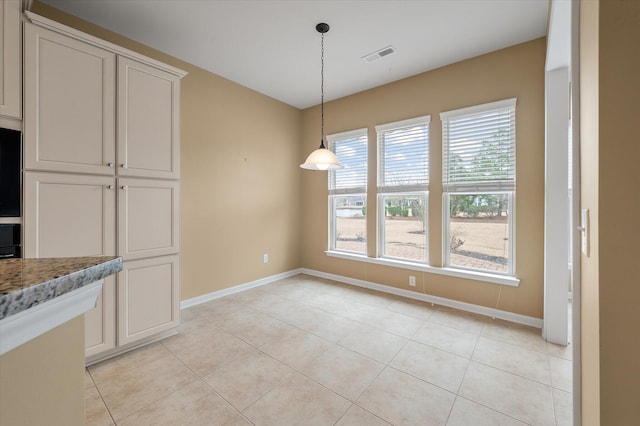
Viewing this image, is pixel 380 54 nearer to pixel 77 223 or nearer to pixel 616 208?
pixel 616 208

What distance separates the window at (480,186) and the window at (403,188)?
289 mm

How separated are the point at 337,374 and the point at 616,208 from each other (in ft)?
6.35

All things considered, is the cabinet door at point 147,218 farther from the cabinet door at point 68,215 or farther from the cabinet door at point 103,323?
the cabinet door at point 103,323

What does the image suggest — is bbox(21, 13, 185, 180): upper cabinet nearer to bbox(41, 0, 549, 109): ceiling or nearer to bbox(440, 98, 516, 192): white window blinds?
bbox(41, 0, 549, 109): ceiling

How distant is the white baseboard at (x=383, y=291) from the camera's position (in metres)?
2.93

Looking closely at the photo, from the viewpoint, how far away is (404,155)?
12.4ft

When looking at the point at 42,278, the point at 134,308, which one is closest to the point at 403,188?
the point at 134,308

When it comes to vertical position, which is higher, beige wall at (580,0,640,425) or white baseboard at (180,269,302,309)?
beige wall at (580,0,640,425)

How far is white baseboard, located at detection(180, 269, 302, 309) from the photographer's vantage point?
338cm

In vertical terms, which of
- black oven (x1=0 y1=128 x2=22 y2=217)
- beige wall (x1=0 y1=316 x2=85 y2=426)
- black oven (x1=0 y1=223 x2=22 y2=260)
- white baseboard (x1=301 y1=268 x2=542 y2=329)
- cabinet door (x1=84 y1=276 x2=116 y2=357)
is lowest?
white baseboard (x1=301 y1=268 x2=542 y2=329)

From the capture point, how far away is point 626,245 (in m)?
0.75

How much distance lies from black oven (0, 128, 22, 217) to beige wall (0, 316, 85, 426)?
1.79 m

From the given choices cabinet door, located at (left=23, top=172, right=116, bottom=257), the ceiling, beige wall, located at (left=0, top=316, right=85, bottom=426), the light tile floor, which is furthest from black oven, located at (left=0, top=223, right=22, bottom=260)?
the ceiling

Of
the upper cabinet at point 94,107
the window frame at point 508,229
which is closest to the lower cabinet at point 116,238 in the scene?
the upper cabinet at point 94,107
